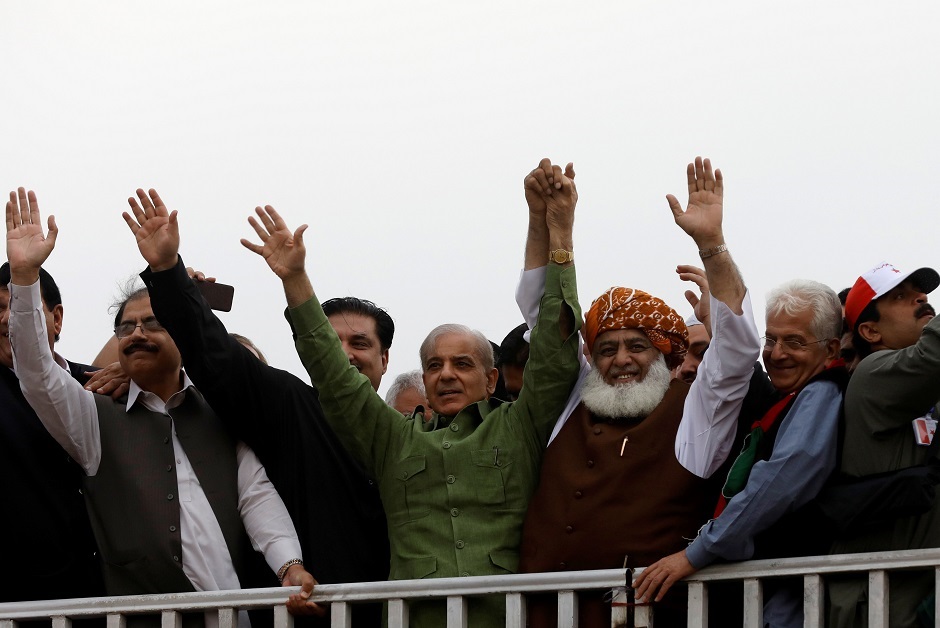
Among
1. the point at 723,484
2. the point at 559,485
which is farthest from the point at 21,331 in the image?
the point at 723,484

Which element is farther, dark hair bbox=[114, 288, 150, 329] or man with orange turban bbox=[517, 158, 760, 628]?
dark hair bbox=[114, 288, 150, 329]

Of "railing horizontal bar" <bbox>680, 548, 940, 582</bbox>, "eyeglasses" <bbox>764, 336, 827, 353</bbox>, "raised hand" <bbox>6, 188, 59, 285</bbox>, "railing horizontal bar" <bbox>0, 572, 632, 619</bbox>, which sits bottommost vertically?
"railing horizontal bar" <bbox>0, 572, 632, 619</bbox>

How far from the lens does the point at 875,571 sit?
536 cm

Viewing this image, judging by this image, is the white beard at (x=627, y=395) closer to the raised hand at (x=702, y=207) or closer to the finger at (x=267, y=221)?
the raised hand at (x=702, y=207)

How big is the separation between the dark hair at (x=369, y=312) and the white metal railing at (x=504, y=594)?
5.46 ft

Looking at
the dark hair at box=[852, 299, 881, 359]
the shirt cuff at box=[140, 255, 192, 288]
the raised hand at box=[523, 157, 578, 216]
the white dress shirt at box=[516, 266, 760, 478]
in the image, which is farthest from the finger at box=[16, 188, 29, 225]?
the dark hair at box=[852, 299, 881, 359]

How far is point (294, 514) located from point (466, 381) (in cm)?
89

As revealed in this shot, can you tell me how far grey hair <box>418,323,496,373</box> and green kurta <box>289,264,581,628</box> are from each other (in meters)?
0.28

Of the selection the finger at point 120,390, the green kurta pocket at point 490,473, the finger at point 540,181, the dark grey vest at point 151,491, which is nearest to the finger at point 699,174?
the finger at point 540,181

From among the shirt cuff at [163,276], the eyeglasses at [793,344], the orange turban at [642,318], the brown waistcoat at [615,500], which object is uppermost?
the shirt cuff at [163,276]

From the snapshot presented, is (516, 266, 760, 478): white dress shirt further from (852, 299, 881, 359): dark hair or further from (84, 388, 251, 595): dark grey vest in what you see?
(84, 388, 251, 595): dark grey vest

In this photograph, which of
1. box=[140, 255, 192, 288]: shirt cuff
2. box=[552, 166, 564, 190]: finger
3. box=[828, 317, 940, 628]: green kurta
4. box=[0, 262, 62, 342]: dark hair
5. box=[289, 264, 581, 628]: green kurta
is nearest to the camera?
box=[828, 317, 940, 628]: green kurta

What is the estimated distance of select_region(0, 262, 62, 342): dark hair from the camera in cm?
682

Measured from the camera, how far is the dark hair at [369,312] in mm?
7406
